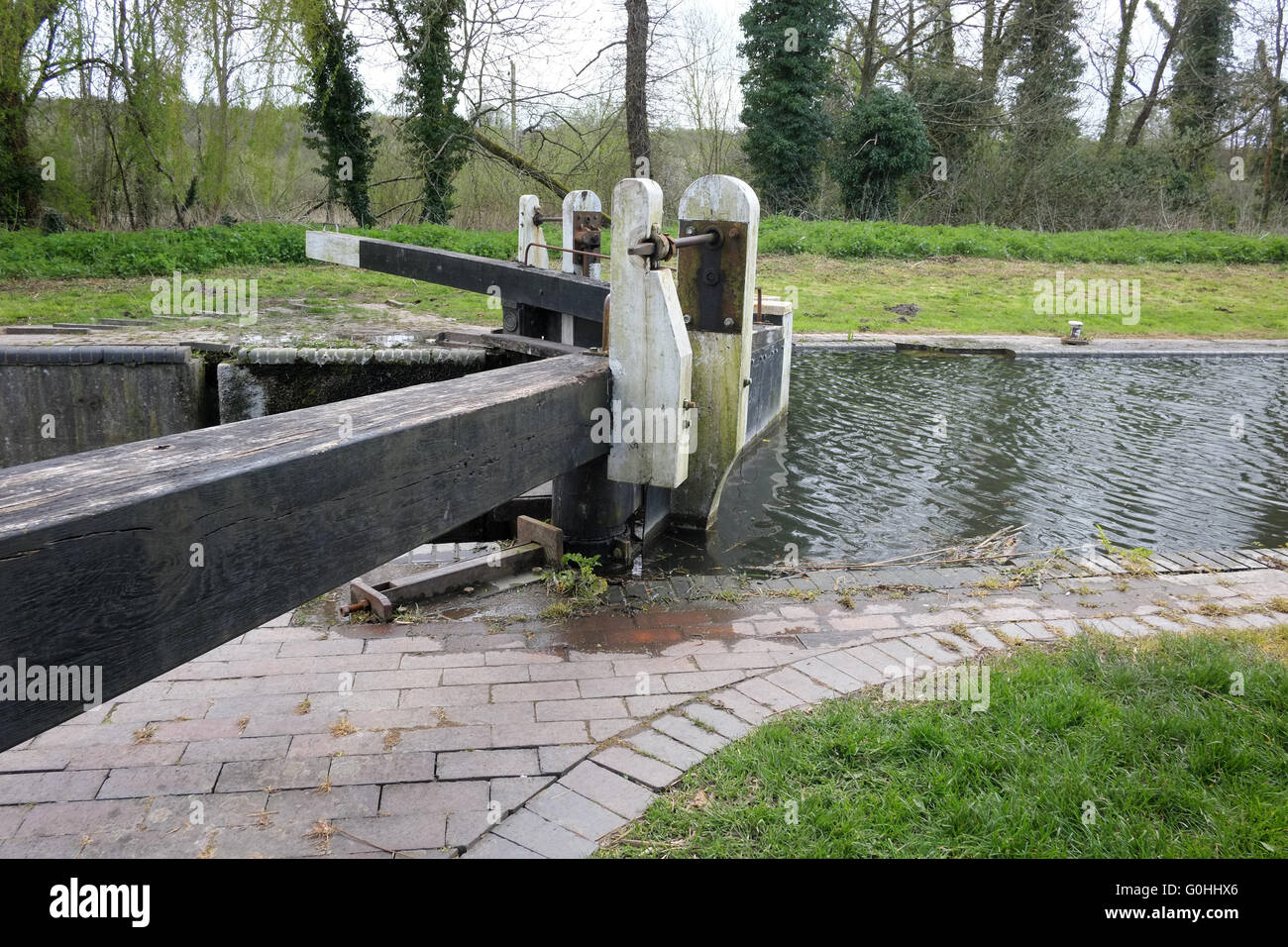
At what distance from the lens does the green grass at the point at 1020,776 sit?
2119mm

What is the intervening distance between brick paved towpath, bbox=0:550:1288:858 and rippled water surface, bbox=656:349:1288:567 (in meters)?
0.96

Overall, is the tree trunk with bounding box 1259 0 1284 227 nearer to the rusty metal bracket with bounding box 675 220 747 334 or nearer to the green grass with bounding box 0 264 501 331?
the green grass with bounding box 0 264 501 331

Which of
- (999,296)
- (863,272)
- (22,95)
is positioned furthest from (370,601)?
(22,95)

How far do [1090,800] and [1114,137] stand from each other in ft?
95.6

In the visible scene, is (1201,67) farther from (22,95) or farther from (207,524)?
(207,524)

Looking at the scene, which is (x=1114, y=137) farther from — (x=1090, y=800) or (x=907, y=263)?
(x=1090, y=800)

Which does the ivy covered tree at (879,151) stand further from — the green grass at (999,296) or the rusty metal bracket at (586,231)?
the rusty metal bracket at (586,231)

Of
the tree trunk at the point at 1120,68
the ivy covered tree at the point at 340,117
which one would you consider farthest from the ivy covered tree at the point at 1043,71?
the ivy covered tree at the point at 340,117

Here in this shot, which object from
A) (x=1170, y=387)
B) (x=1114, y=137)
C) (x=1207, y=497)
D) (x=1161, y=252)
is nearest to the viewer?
(x=1207, y=497)

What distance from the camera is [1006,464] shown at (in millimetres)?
6395

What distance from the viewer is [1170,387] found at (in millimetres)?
8953
